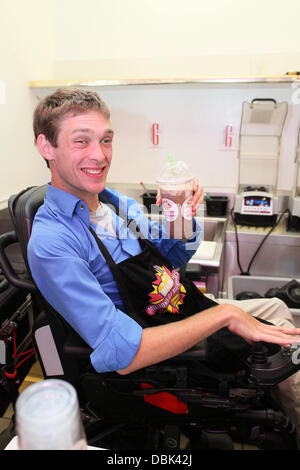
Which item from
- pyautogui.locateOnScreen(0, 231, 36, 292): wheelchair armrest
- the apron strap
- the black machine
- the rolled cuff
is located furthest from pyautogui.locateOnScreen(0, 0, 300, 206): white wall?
the rolled cuff

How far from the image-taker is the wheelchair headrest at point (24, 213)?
1.05 m

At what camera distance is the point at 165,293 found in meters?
1.18

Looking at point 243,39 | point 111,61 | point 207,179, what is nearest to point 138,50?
point 111,61

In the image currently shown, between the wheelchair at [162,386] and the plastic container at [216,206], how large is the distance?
4.54 ft

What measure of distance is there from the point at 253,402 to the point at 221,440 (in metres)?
0.36

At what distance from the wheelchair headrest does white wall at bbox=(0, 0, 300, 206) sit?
1.10 m

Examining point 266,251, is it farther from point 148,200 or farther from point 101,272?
point 101,272

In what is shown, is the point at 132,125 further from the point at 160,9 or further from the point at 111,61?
the point at 160,9

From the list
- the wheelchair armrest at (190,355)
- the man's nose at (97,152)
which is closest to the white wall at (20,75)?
the man's nose at (97,152)

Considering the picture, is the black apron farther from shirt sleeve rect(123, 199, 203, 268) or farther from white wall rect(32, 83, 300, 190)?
white wall rect(32, 83, 300, 190)

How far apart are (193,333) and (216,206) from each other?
4.98 ft

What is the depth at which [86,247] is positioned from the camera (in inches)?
40.8

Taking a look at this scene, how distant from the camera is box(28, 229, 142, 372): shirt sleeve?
88 centimetres

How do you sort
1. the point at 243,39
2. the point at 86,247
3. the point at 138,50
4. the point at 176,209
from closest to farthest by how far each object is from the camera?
the point at 86,247
the point at 176,209
the point at 243,39
the point at 138,50
